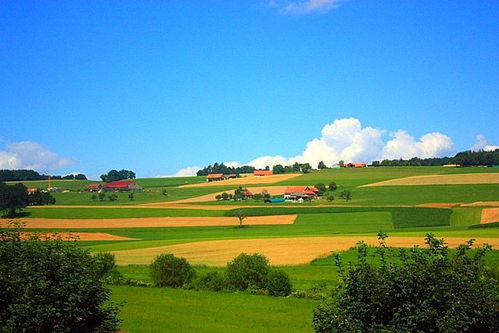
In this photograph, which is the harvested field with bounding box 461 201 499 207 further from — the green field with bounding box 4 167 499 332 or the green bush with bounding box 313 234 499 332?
the green bush with bounding box 313 234 499 332

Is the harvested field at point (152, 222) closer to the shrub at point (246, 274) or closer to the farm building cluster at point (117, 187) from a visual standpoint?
the shrub at point (246, 274)

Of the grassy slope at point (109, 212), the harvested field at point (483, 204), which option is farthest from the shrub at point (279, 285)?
the harvested field at point (483, 204)

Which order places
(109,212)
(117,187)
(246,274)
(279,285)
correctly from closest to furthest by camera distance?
(279,285), (246,274), (109,212), (117,187)

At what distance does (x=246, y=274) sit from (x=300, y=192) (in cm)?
10092

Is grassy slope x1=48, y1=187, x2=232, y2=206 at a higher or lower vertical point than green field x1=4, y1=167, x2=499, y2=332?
higher

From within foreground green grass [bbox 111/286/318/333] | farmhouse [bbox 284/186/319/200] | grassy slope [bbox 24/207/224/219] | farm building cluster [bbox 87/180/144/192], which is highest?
farm building cluster [bbox 87/180/144/192]

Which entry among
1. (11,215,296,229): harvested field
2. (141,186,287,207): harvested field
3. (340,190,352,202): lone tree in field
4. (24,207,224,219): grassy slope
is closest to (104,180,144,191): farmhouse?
(141,186,287,207): harvested field

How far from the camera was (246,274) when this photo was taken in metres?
37.9

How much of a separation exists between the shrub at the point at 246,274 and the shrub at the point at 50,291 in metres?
17.9

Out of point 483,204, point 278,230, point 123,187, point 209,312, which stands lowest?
point 209,312

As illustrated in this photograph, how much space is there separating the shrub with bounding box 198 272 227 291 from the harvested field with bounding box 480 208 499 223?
5035 centimetres

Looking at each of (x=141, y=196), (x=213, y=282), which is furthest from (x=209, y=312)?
(x=141, y=196)

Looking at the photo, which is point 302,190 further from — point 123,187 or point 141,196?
point 123,187

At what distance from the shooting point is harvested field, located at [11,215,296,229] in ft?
305
